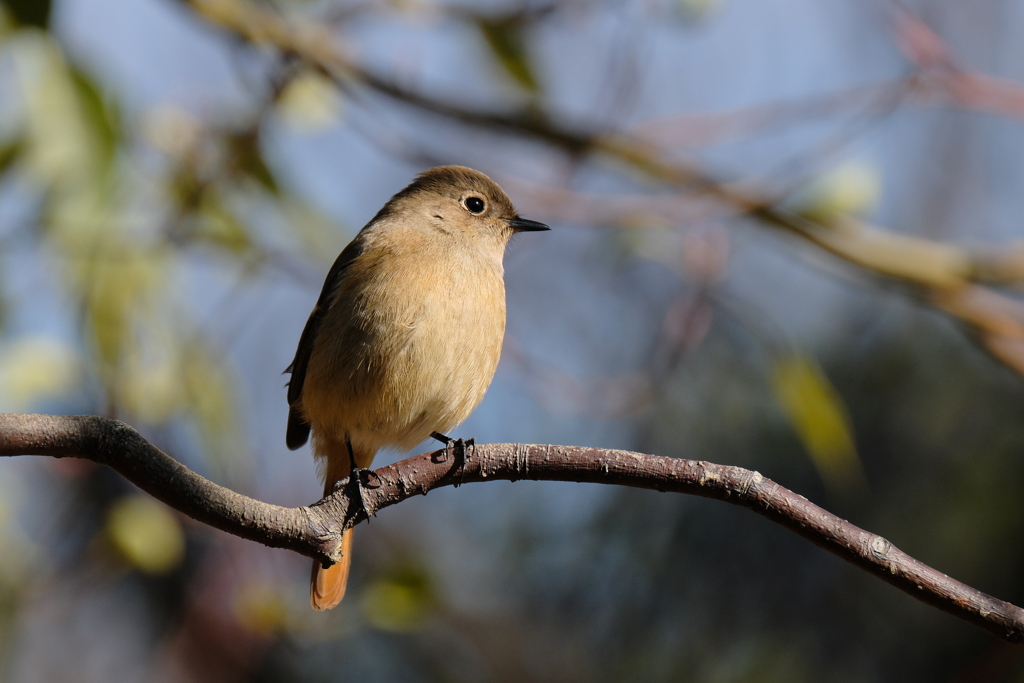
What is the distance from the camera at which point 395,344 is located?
2.82m

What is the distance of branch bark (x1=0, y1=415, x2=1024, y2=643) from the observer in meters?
1.55

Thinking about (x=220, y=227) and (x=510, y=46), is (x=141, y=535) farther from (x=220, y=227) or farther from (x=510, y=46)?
(x=510, y=46)

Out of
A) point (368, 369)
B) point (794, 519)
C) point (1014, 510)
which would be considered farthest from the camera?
point (1014, 510)

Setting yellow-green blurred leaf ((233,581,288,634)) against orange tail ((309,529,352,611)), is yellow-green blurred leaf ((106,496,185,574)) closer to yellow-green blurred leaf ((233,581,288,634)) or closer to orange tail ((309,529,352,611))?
yellow-green blurred leaf ((233,581,288,634))

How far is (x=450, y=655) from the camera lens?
7070mm

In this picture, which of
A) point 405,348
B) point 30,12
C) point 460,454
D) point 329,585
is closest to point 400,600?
point 329,585

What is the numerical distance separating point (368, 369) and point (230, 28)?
1.31 metres

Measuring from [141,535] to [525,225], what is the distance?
1905 mm

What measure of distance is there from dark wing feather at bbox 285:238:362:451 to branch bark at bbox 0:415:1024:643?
1330 millimetres

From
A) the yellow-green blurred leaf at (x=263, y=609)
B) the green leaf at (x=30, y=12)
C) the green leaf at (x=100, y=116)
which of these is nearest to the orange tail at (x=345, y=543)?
the yellow-green blurred leaf at (x=263, y=609)

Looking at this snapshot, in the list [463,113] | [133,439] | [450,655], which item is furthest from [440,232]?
[450,655]

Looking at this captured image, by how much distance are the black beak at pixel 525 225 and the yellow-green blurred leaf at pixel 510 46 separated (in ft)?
1.91

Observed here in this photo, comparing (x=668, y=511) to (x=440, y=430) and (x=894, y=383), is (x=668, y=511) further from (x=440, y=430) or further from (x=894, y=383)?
(x=440, y=430)

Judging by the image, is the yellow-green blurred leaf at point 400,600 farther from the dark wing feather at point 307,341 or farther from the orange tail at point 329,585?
the dark wing feather at point 307,341
